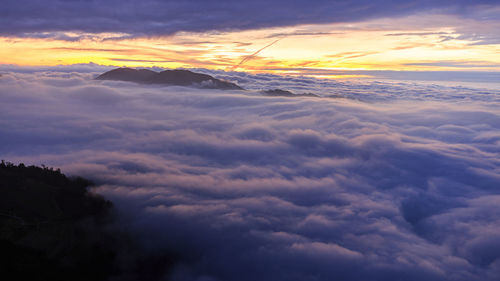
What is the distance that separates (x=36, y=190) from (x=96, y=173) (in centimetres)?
2203

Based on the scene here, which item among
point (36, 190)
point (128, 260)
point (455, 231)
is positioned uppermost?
point (36, 190)

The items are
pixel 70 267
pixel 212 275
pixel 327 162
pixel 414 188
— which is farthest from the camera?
pixel 327 162

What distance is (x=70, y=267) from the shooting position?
59781 millimetres

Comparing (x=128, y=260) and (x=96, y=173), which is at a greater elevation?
(x=96, y=173)


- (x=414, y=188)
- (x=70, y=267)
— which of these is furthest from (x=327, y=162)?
(x=70, y=267)

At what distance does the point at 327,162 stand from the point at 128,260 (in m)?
90.7

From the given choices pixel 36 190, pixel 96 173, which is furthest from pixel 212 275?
pixel 96 173

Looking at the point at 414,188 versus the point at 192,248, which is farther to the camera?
the point at 414,188

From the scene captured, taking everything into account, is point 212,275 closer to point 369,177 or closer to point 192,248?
point 192,248

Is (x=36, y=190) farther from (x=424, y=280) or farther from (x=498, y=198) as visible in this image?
(x=498, y=198)

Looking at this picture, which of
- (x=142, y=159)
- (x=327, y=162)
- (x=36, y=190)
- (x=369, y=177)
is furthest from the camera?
(x=327, y=162)

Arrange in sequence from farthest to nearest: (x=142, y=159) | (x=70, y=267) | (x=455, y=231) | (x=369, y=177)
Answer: (x=142, y=159) < (x=369, y=177) < (x=455, y=231) < (x=70, y=267)

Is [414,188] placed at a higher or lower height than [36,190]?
lower

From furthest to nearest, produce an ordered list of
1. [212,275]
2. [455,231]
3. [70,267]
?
[455,231] < [70,267] < [212,275]
